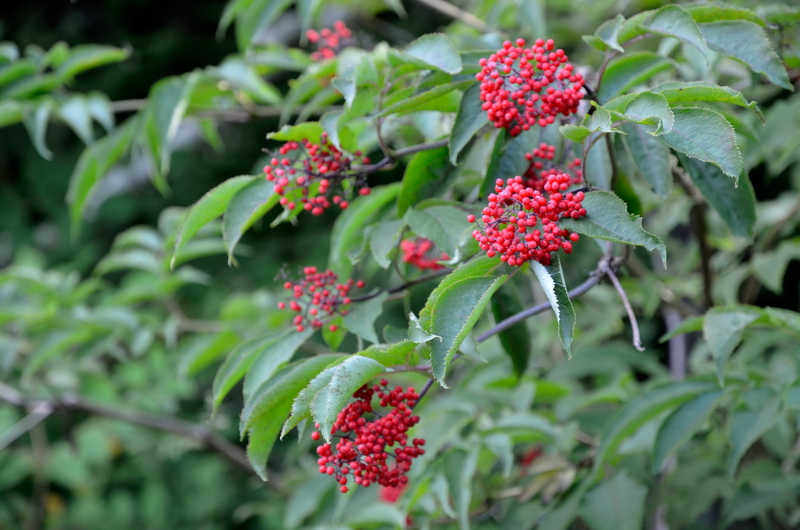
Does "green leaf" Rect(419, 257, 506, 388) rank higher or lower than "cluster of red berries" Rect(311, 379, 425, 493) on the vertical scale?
higher

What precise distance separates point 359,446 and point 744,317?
0.76m

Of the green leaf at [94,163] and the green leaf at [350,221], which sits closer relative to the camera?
the green leaf at [350,221]

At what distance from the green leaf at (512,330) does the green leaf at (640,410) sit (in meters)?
0.26

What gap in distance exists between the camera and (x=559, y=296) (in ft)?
3.00

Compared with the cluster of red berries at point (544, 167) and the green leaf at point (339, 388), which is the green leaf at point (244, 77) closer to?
the cluster of red berries at point (544, 167)

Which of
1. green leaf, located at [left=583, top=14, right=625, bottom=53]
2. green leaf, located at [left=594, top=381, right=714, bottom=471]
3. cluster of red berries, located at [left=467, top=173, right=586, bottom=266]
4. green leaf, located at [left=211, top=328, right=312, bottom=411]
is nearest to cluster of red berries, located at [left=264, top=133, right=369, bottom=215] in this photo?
green leaf, located at [left=211, top=328, right=312, bottom=411]

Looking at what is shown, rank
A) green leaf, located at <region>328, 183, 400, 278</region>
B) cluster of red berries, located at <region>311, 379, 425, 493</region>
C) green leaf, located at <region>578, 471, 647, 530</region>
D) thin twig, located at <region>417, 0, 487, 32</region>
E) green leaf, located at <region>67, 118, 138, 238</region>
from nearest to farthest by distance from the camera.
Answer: cluster of red berries, located at <region>311, 379, 425, 493</region>
green leaf, located at <region>328, 183, 400, 278</region>
green leaf, located at <region>578, 471, 647, 530</region>
green leaf, located at <region>67, 118, 138, 238</region>
thin twig, located at <region>417, 0, 487, 32</region>

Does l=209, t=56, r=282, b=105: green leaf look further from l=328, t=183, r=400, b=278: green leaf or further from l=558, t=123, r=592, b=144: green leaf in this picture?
l=558, t=123, r=592, b=144: green leaf

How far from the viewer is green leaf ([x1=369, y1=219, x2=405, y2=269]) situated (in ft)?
3.80

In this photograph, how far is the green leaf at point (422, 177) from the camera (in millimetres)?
1232

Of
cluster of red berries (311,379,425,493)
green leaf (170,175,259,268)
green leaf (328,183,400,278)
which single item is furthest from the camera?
green leaf (328,183,400,278)

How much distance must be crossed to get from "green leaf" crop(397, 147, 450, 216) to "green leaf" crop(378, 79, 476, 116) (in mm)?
101

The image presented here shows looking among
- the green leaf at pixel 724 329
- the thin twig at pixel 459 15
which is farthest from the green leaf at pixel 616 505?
the thin twig at pixel 459 15

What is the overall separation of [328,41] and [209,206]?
92 centimetres
